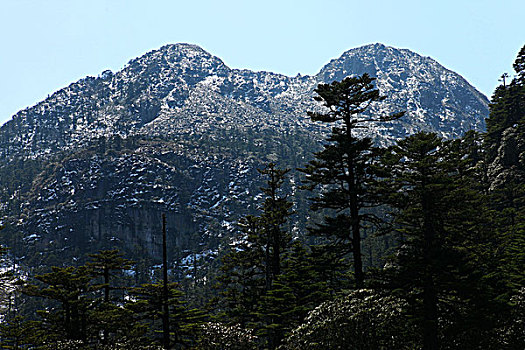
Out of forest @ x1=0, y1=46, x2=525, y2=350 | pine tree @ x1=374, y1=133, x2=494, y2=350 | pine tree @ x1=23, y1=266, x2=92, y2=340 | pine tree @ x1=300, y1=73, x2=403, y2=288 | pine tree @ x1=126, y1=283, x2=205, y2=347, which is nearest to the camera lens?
pine tree @ x1=374, y1=133, x2=494, y2=350

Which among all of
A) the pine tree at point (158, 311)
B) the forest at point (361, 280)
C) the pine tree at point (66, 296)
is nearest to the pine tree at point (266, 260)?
the forest at point (361, 280)

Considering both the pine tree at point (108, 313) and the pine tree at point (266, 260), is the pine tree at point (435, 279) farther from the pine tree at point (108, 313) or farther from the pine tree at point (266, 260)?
the pine tree at point (108, 313)

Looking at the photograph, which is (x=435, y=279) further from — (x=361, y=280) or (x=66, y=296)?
(x=66, y=296)

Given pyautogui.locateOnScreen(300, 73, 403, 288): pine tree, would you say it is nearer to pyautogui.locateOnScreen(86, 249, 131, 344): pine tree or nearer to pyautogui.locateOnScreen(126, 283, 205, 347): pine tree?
pyautogui.locateOnScreen(126, 283, 205, 347): pine tree

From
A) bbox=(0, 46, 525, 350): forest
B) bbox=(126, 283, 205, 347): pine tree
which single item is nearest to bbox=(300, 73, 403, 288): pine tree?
bbox=(0, 46, 525, 350): forest

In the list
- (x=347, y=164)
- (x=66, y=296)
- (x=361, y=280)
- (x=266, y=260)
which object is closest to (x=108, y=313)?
(x=66, y=296)

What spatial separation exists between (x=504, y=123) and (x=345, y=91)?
4987 cm

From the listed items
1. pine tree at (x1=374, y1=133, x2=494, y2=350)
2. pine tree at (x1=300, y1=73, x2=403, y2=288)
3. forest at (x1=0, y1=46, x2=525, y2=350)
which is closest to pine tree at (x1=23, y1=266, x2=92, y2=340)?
forest at (x1=0, y1=46, x2=525, y2=350)

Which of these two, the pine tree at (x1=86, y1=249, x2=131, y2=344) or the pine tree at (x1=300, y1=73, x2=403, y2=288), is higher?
the pine tree at (x1=300, y1=73, x2=403, y2=288)

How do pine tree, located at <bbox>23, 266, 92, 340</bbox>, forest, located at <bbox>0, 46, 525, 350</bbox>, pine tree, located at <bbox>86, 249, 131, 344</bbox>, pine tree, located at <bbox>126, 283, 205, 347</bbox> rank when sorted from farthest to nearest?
pine tree, located at <bbox>126, 283, 205, 347</bbox>, pine tree, located at <bbox>86, 249, 131, 344</bbox>, pine tree, located at <bbox>23, 266, 92, 340</bbox>, forest, located at <bbox>0, 46, 525, 350</bbox>

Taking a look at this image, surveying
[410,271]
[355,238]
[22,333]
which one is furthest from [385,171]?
[22,333]

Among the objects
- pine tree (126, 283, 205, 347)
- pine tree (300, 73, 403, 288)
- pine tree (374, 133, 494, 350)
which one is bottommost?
pine tree (126, 283, 205, 347)

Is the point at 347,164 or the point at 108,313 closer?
the point at 347,164

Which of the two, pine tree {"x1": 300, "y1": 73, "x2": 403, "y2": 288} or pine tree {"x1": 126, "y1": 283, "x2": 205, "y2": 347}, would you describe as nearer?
pine tree {"x1": 300, "y1": 73, "x2": 403, "y2": 288}
